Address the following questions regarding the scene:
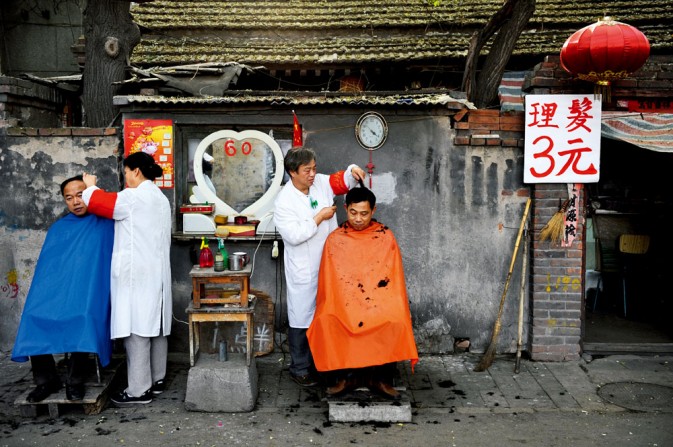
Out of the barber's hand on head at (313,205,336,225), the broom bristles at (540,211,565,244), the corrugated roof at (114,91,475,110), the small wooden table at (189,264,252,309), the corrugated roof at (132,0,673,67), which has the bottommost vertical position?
the small wooden table at (189,264,252,309)

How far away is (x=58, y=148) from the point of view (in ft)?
19.1

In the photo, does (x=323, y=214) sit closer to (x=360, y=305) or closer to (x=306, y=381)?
(x=360, y=305)

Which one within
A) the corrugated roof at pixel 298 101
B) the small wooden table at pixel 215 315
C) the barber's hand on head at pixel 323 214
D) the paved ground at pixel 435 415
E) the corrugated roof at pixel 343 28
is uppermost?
the corrugated roof at pixel 343 28

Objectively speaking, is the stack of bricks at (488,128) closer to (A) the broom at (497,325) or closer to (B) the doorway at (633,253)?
(A) the broom at (497,325)

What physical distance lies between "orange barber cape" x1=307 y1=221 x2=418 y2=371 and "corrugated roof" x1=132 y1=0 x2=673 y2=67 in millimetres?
4435

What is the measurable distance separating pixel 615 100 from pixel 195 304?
4400mm

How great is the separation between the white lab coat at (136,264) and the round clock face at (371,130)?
6.81 ft

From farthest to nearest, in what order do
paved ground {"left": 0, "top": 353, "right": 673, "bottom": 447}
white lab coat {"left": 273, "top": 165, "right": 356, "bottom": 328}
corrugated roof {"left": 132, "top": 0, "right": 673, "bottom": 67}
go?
corrugated roof {"left": 132, "top": 0, "right": 673, "bottom": 67} → white lab coat {"left": 273, "top": 165, "right": 356, "bottom": 328} → paved ground {"left": 0, "top": 353, "right": 673, "bottom": 447}

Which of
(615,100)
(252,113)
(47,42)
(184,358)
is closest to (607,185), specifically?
(615,100)

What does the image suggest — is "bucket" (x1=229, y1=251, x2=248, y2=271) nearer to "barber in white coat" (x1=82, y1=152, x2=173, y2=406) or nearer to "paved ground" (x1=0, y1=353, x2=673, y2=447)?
"barber in white coat" (x1=82, y1=152, x2=173, y2=406)

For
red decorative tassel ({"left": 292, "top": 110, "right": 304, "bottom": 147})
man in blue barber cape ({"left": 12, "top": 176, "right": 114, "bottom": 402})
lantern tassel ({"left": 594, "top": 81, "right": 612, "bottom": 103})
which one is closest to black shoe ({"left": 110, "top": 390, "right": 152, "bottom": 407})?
man in blue barber cape ({"left": 12, "top": 176, "right": 114, "bottom": 402})

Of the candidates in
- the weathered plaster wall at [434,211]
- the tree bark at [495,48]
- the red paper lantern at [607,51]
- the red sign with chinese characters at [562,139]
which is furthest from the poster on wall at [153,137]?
the red paper lantern at [607,51]

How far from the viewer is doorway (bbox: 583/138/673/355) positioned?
24.2ft

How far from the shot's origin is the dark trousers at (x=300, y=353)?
5.24 m
